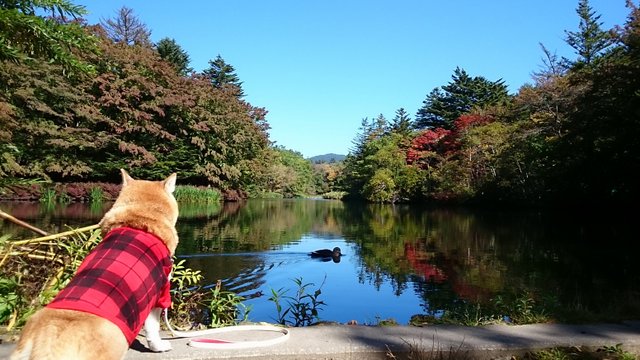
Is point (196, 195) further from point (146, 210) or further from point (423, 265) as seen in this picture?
point (146, 210)

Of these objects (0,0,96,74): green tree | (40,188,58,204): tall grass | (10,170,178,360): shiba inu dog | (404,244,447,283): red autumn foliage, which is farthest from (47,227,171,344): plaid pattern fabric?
(40,188,58,204): tall grass

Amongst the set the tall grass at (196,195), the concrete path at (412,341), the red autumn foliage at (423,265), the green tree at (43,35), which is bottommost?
the red autumn foliage at (423,265)

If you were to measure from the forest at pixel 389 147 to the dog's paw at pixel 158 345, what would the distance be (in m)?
8.47

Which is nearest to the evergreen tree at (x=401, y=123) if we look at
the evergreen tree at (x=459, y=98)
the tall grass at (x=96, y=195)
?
the evergreen tree at (x=459, y=98)

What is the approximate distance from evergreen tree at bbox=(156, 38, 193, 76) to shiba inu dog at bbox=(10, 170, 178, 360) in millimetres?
44353

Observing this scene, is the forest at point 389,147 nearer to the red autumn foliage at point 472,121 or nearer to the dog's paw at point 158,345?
the red autumn foliage at point 472,121

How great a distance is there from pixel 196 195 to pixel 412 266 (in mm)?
23391

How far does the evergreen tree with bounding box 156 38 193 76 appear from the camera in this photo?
44.0m

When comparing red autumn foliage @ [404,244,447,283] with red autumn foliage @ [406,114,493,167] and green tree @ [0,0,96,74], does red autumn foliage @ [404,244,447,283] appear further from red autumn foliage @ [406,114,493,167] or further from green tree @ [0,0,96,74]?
red autumn foliage @ [406,114,493,167]

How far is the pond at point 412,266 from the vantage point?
6.64m

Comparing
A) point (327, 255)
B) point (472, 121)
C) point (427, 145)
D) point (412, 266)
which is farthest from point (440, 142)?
point (412, 266)

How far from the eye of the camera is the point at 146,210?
243 centimetres

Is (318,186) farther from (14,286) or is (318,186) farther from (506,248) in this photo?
(14,286)

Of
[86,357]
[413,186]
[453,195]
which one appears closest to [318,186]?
[413,186]
